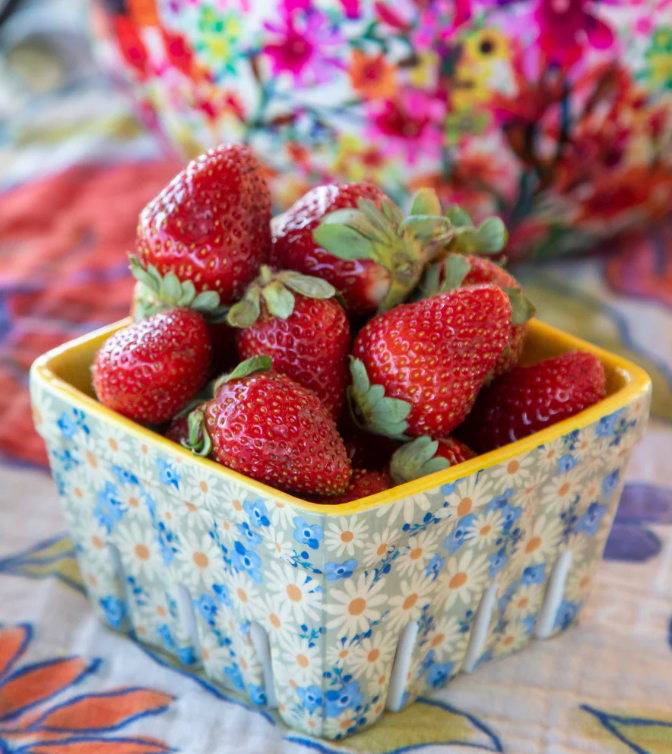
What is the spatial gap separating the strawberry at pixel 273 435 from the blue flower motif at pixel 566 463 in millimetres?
115

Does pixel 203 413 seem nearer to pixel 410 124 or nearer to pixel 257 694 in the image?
pixel 257 694

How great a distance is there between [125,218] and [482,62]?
494 millimetres

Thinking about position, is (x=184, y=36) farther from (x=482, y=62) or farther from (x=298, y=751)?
(x=298, y=751)

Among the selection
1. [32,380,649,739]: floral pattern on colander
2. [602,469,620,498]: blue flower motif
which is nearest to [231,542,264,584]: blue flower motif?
[32,380,649,739]: floral pattern on colander

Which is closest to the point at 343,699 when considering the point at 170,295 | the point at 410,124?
the point at 170,295

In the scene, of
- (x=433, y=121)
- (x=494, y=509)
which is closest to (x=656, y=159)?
(x=433, y=121)

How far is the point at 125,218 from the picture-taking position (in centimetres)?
106

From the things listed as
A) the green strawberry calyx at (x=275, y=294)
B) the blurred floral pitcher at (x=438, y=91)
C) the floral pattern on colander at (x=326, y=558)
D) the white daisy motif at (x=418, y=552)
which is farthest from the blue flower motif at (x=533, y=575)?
the blurred floral pitcher at (x=438, y=91)

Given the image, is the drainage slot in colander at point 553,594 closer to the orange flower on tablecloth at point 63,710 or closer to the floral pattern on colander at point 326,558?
the floral pattern on colander at point 326,558

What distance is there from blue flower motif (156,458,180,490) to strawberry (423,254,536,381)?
0.18 meters

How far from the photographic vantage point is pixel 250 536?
429mm

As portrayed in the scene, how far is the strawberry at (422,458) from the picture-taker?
454 mm

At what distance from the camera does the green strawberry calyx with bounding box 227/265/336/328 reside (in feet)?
1.55

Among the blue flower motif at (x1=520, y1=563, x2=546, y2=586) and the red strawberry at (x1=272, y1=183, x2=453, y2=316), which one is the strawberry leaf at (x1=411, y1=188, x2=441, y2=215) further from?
the blue flower motif at (x1=520, y1=563, x2=546, y2=586)
